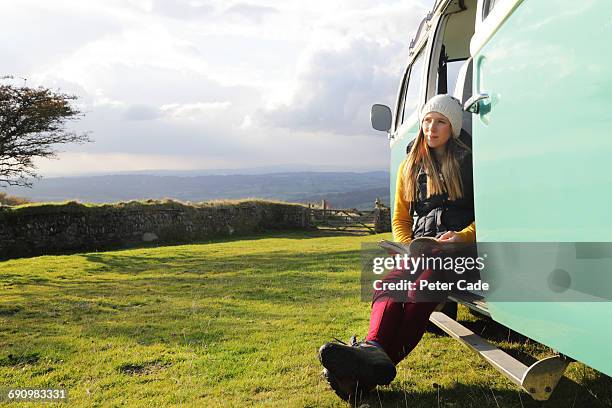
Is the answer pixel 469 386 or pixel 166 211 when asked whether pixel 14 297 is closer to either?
pixel 469 386

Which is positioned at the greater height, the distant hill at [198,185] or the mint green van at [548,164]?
the distant hill at [198,185]

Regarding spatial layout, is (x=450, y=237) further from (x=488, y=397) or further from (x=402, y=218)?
(x=488, y=397)

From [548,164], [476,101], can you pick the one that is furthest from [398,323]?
[548,164]

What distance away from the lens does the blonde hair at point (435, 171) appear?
3170 millimetres

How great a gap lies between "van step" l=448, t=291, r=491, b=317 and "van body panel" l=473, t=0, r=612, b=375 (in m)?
0.27

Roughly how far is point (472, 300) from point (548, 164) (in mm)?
1164

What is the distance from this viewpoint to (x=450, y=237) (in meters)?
2.89

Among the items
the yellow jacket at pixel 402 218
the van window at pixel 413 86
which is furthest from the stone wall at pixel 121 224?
the yellow jacket at pixel 402 218

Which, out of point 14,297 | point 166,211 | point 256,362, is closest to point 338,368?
point 256,362

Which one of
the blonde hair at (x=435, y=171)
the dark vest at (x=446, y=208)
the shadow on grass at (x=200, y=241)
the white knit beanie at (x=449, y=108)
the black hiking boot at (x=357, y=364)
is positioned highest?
the white knit beanie at (x=449, y=108)

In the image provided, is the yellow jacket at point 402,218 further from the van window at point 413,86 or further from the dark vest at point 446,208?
the van window at point 413,86

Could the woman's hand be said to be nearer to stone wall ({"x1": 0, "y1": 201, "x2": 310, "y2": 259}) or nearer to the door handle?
the door handle

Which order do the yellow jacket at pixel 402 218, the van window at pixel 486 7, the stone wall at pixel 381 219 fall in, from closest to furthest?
the van window at pixel 486 7 < the yellow jacket at pixel 402 218 < the stone wall at pixel 381 219

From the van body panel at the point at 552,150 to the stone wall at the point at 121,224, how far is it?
19.9 meters
